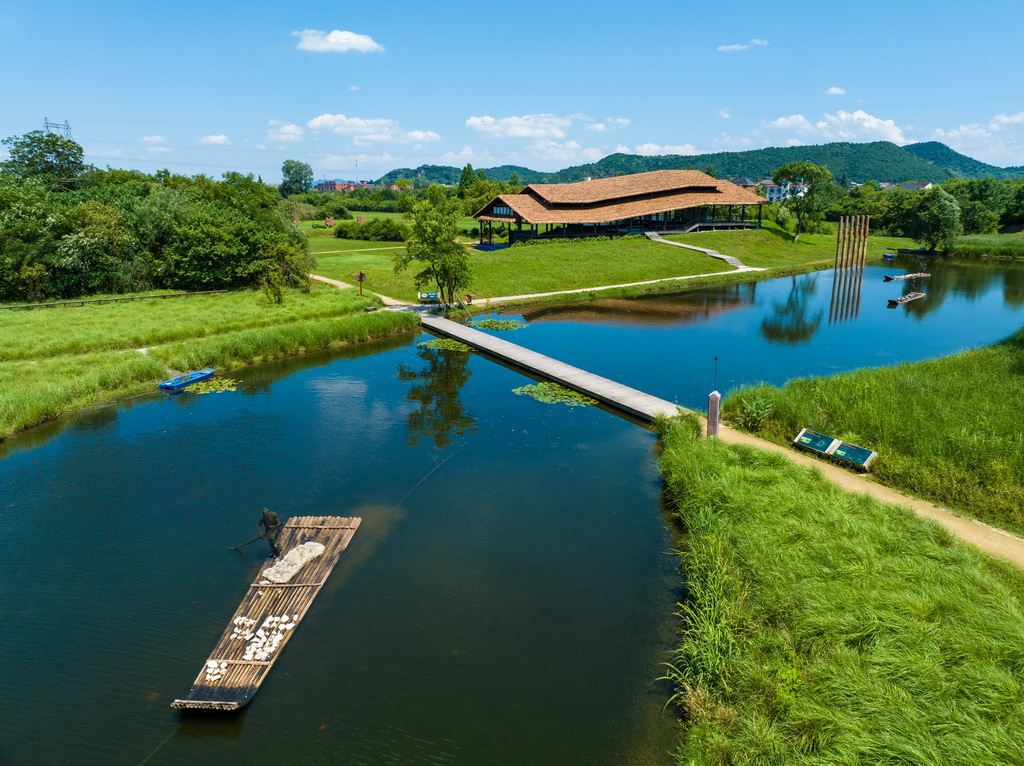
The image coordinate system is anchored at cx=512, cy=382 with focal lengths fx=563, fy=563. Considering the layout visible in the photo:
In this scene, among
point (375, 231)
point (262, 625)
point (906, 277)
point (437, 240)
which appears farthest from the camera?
point (375, 231)

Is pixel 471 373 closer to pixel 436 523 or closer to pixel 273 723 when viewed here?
pixel 436 523

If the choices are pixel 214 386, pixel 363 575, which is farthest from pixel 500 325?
pixel 363 575

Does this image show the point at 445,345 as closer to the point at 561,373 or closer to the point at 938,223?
the point at 561,373

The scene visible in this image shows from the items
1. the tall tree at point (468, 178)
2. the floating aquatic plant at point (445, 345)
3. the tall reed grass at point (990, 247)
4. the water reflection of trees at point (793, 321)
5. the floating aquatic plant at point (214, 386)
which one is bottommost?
the floating aquatic plant at point (214, 386)

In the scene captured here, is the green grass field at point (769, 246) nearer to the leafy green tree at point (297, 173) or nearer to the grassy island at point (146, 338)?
the grassy island at point (146, 338)

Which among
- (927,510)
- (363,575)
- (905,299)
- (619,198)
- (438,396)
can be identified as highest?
(619,198)

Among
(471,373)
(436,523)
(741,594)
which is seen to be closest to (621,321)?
(471,373)

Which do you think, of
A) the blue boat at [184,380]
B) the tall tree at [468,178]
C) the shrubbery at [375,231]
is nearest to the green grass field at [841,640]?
the blue boat at [184,380]
